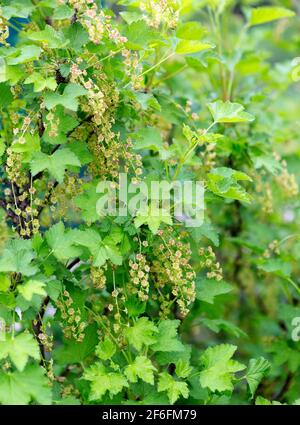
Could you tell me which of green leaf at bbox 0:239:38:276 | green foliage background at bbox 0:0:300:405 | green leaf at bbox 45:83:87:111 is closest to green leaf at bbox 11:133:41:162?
green foliage background at bbox 0:0:300:405

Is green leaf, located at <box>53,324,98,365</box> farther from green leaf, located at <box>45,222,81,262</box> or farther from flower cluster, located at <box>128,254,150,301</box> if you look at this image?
green leaf, located at <box>45,222,81,262</box>

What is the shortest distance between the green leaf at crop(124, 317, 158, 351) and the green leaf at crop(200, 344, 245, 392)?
0.17 metres

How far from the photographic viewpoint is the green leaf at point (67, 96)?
142cm

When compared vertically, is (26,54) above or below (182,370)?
above

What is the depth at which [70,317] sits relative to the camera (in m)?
1.56

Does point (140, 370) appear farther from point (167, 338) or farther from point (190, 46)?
point (190, 46)

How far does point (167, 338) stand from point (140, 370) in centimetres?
11

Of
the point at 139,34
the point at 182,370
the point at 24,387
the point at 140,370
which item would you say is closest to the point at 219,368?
the point at 182,370

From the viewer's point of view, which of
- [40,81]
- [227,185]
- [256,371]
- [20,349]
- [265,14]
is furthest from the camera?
[265,14]

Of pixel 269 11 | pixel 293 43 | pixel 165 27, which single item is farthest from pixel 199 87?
pixel 165 27

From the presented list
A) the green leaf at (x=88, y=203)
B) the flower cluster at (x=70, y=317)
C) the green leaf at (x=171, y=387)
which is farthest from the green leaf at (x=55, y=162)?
the green leaf at (x=171, y=387)

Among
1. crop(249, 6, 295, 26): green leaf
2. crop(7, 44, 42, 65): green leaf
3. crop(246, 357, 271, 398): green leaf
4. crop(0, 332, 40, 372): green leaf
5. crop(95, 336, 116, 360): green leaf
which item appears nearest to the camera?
crop(0, 332, 40, 372): green leaf

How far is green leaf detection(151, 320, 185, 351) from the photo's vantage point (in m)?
1.52

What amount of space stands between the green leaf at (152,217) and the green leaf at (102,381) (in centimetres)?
36
